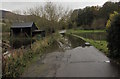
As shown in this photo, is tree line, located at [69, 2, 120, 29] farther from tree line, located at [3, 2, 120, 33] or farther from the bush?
the bush

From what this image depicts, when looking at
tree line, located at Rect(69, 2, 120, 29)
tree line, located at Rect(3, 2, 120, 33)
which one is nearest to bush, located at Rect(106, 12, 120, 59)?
tree line, located at Rect(3, 2, 120, 33)

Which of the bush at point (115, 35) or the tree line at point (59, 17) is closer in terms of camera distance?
the bush at point (115, 35)

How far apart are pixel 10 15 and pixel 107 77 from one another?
122 ft

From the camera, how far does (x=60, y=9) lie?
92.1 feet

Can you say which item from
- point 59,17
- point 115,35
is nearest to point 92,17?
point 59,17

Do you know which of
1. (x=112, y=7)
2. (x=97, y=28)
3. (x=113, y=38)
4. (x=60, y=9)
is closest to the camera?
(x=113, y=38)

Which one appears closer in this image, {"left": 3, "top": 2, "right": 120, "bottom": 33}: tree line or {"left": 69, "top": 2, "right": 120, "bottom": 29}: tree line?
{"left": 3, "top": 2, "right": 120, "bottom": 33}: tree line

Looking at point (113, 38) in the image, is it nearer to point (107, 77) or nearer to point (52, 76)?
point (107, 77)

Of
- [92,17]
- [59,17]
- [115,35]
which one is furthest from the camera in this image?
[92,17]

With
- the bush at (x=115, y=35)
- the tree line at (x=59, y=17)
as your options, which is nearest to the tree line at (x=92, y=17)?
the tree line at (x=59, y=17)

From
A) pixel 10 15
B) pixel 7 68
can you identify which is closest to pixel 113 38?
pixel 7 68

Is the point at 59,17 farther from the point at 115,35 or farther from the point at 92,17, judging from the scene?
the point at 92,17

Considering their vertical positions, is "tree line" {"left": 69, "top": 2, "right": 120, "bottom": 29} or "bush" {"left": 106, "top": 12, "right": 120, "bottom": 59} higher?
"tree line" {"left": 69, "top": 2, "right": 120, "bottom": 29}

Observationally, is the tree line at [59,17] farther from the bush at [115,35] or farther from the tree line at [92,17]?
the bush at [115,35]
